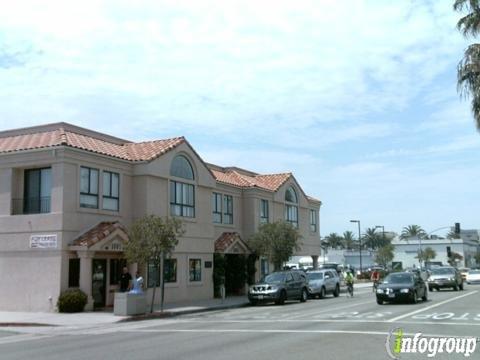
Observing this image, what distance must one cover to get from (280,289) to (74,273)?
31.8 feet

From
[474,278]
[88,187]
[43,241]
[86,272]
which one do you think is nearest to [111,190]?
[88,187]

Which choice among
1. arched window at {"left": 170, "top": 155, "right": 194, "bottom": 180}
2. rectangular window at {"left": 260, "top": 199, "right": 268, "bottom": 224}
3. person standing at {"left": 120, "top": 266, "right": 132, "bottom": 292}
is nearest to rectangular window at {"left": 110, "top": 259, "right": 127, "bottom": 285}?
person standing at {"left": 120, "top": 266, "right": 132, "bottom": 292}

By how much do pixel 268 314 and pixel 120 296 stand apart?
561cm

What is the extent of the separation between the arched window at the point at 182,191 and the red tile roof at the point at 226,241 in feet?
10.6

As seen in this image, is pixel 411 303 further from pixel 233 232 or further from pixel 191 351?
pixel 191 351

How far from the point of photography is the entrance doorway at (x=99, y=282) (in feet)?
85.0

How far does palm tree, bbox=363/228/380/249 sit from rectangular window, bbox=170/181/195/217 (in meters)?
106

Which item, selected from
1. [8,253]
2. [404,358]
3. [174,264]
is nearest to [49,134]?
[8,253]

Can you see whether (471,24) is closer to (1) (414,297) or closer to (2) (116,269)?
(1) (414,297)

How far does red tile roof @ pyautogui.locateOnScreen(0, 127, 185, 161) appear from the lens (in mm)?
26141

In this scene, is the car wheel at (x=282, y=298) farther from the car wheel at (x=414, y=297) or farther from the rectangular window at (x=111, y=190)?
the rectangular window at (x=111, y=190)

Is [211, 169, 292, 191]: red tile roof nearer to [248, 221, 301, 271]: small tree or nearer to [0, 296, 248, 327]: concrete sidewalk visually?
[248, 221, 301, 271]: small tree

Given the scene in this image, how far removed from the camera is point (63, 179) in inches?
974

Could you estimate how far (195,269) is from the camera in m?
32.2
